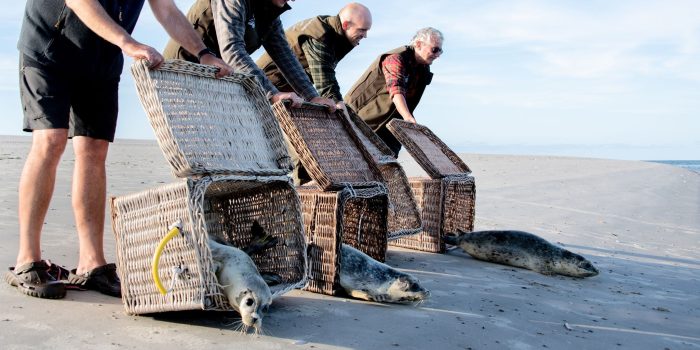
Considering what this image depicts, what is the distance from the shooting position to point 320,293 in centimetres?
408

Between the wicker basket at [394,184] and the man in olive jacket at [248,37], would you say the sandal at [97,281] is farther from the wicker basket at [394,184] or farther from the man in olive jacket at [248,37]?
the wicker basket at [394,184]

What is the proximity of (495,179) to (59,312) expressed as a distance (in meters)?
13.2

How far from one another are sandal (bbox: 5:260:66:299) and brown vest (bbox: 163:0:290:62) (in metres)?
1.69

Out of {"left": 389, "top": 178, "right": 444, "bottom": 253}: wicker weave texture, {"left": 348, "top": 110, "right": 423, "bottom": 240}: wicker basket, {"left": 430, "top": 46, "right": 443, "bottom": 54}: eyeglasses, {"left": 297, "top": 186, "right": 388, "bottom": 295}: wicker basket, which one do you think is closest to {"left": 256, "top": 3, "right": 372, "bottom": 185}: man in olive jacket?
{"left": 348, "top": 110, "right": 423, "bottom": 240}: wicker basket

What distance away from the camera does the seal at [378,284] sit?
392 centimetres

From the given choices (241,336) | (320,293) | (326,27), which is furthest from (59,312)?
(326,27)

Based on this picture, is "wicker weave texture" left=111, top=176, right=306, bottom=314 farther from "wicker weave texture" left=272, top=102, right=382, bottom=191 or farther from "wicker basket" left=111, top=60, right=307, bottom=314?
"wicker weave texture" left=272, top=102, right=382, bottom=191

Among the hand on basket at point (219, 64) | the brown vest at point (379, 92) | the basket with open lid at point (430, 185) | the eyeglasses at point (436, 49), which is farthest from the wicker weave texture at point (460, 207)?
the hand on basket at point (219, 64)

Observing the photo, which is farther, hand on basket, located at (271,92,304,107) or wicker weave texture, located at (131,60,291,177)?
hand on basket, located at (271,92,304,107)

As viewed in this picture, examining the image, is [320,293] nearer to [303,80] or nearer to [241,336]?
[241,336]

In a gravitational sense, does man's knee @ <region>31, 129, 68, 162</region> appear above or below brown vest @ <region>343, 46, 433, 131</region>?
below

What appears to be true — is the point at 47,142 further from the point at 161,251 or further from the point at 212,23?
the point at 212,23

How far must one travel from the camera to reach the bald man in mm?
5672

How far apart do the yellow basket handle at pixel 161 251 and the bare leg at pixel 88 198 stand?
83cm
